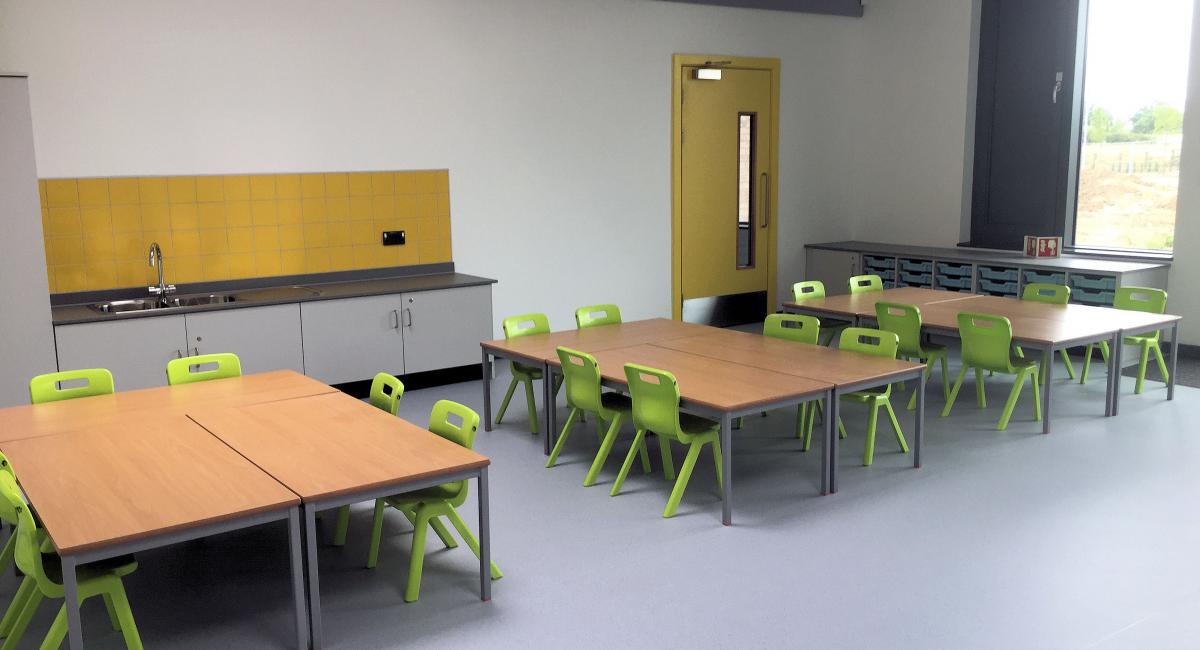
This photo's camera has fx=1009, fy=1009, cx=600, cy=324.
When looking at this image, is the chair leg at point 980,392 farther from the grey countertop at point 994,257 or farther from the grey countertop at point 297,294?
the grey countertop at point 297,294

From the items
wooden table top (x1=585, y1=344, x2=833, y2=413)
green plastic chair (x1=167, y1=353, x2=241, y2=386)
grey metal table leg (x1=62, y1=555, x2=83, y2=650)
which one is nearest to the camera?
grey metal table leg (x1=62, y1=555, x2=83, y2=650)

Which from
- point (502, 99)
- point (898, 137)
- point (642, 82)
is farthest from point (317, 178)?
point (898, 137)

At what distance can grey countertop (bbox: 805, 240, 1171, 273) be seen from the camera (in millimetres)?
7781

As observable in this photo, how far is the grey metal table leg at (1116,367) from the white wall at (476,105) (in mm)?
3871

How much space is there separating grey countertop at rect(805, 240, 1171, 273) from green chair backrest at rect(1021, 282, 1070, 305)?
501mm

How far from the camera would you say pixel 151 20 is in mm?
6398

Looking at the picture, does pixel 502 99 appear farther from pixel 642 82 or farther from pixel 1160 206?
pixel 1160 206

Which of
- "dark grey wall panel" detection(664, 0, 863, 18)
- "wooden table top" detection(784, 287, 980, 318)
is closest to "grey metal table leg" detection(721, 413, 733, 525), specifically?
"wooden table top" detection(784, 287, 980, 318)

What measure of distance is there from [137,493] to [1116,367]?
555 cm

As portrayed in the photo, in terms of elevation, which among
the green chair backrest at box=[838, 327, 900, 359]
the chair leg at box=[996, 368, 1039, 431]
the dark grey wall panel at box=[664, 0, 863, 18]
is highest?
the dark grey wall panel at box=[664, 0, 863, 18]

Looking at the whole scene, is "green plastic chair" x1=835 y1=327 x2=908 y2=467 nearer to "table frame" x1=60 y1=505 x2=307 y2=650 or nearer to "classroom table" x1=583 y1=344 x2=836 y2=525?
"classroom table" x1=583 y1=344 x2=836 y2=525

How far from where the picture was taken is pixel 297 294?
673 centimetres

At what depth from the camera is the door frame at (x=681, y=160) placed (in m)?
8.85

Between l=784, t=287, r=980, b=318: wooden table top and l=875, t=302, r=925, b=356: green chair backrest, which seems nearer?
l=875, t=302, r=925, b=356: green chair backrest
